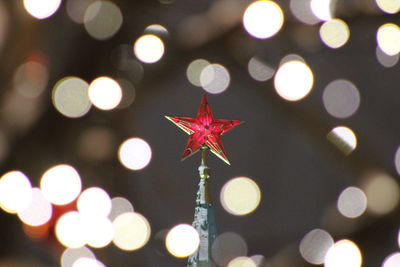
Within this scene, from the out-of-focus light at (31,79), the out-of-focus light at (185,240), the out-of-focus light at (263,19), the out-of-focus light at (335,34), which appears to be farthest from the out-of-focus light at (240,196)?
the out-of-focus light at (31,79)

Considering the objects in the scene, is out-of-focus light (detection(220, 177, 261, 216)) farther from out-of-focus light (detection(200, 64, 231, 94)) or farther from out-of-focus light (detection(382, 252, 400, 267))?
out-of-focus light (detection(382, 252, 400, 267))

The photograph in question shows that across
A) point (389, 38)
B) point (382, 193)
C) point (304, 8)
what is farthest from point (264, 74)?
point (389, 38)

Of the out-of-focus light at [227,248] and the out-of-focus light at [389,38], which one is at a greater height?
the out-of-focus light at [389,38]

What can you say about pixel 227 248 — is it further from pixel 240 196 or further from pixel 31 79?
pixel 31 79

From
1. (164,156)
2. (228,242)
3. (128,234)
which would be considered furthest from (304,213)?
(128,234)

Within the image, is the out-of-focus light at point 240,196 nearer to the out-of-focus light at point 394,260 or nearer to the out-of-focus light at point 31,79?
the out-of-focus light at point 394,260

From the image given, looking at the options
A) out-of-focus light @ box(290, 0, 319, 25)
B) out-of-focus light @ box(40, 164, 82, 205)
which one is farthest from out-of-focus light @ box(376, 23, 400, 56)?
out-of-focus light @ box(40, 164, 82, 205)

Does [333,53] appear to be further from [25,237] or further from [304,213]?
[25,237]
